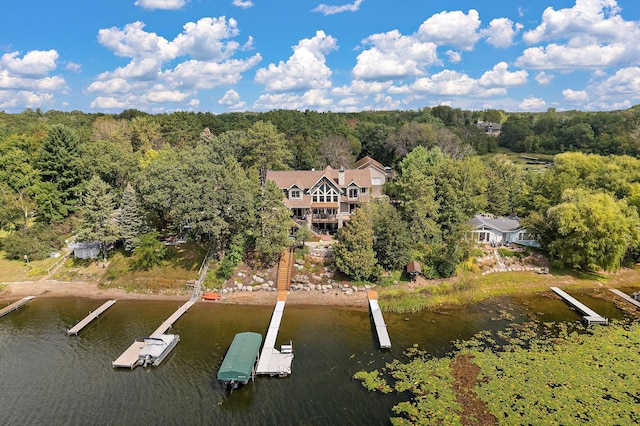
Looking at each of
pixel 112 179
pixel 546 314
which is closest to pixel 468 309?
pixel 546 314

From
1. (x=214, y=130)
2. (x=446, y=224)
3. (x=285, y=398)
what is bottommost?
(x=285, y=398)

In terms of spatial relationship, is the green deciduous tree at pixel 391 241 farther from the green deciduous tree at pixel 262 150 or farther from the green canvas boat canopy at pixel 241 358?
the green deciduous tree at pixel 262 150

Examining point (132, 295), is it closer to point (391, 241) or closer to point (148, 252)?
point (148, 252)

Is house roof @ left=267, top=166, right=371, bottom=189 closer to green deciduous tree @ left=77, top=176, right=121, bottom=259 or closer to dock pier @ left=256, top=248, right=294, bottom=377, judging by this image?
dock pier @ left=256, top=248, right=294, bottom=377

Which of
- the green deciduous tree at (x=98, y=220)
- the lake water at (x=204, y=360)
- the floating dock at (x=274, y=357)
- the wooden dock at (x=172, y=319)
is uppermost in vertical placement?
the green deciduous tree at (x=98, y=220)

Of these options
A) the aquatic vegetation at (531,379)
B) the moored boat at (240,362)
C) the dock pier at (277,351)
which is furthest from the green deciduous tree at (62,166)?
the aquatic vegetation at (531,379)

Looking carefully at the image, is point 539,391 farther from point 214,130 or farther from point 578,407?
point 214,130

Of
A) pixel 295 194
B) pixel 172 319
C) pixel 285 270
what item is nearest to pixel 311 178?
pixel 295 194
